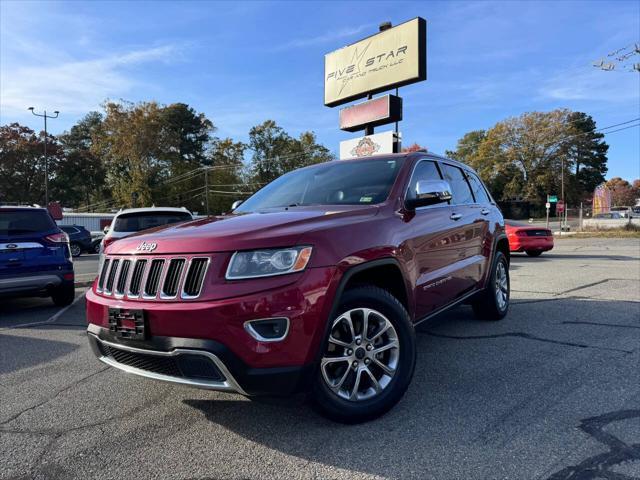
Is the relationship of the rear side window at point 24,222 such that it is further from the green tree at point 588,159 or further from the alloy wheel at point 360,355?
the green tree at point 588,159

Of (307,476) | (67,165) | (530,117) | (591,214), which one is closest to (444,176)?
(307,476)

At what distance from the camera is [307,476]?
242cm

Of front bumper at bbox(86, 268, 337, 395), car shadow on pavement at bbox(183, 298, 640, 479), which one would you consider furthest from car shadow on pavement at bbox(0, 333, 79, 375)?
front bumper at bbox(86, 268, 337, 395)

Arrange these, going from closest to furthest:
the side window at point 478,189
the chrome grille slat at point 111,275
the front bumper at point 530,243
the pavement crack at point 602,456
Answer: the pavement crack at point 602,456 → the chrome grille slat at point 111,275 → the side window at point 478,189 → the front bumper at point 530,243

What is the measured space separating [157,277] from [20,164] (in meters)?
58.7

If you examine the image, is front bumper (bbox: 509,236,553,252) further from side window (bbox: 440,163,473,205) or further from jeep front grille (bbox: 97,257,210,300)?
jeep front grille (bbox: 97,257,210,300)

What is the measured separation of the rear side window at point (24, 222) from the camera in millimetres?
6887

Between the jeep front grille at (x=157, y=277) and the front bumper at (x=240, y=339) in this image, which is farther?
the jeep front grille at (x=157, y=277)

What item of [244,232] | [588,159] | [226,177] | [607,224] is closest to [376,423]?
[244,232]

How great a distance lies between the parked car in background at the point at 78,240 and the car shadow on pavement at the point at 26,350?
19184 mm

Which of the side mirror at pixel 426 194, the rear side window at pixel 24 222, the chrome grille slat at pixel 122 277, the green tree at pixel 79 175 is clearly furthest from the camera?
the green tree at pixel 79 175

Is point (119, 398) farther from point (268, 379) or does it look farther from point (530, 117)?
point (530, 117)

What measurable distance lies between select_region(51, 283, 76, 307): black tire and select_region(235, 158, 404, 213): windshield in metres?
4.43

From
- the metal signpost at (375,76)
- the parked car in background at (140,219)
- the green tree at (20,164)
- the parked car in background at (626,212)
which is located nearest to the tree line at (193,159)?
the green tree at (20,164)
